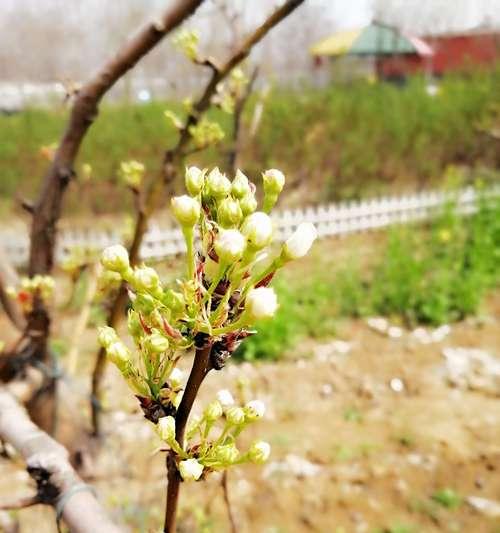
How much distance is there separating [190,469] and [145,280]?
16 cm

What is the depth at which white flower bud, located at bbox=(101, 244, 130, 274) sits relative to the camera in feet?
1.83

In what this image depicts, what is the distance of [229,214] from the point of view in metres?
0.50

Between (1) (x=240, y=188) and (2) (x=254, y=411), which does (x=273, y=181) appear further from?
(2) (x=254, y=411)

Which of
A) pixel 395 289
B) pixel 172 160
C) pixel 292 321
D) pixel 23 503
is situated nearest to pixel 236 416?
pixel 23 503

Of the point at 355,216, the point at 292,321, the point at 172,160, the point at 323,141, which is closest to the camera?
the point at 172,160

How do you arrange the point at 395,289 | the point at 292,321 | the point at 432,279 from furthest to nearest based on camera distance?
the point at 432,279 < the point at 395,289 < the point at 292,321

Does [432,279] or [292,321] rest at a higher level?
[432,279]

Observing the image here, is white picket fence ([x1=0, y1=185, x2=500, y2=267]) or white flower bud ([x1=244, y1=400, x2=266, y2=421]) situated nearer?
white flower bud ([x1=244, y1=400, x2=266, y2=421])

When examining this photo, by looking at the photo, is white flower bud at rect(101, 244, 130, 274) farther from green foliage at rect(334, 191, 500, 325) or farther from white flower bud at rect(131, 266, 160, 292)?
Result: green foliage at rect(334, 191, 500, 325)

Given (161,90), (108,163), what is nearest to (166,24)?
(108,163)

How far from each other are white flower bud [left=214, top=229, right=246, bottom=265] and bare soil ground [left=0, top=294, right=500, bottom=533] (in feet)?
4.98

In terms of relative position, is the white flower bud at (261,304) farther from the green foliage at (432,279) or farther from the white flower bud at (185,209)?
the green foliage at (432,279)

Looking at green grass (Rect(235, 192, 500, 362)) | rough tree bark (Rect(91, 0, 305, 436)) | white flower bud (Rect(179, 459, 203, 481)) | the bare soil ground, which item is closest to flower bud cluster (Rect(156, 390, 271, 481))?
white flower bud (Rect(179, 459, 203, 481))

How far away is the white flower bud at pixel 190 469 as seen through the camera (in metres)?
0.53
